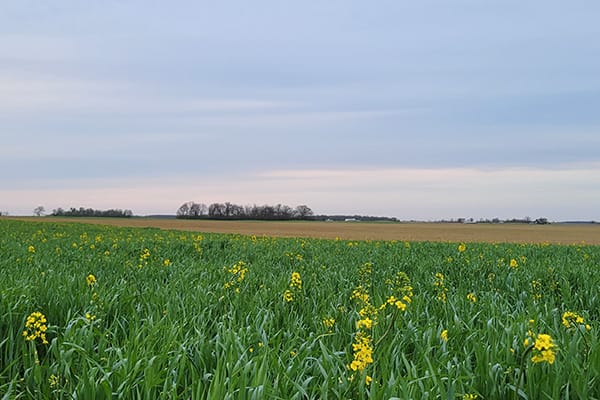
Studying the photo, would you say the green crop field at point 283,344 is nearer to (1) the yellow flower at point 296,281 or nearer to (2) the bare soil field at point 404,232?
(1) the yellow flower at point 296,281

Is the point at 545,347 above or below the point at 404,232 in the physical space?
above

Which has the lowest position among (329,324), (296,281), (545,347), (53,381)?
(53,381)

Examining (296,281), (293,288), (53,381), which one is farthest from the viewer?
(293,288)

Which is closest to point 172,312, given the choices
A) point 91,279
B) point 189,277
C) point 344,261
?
point 91,279

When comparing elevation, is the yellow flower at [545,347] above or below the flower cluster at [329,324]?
above

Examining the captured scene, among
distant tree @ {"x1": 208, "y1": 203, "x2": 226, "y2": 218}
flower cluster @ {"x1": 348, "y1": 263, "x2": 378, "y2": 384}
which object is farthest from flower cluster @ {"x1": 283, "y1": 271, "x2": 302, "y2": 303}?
distant tree @ {"x1": 208, "y1": 203, "x2": 226, "y2": 218}

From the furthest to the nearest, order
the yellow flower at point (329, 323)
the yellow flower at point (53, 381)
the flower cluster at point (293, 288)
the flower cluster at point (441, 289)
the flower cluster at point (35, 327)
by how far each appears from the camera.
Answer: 1. the flower cluster at point (441, 289)
2. the flower cluster at point (293, 288)
3. the yellow flower at point (329, 323)
4. the flower cluster at point (35, 327)
5. the yellow flower at point (53, 381)

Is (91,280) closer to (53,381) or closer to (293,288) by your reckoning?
(293,288)

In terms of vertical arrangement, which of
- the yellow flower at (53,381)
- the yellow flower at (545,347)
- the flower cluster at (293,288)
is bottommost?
the yellow flower at (53,381)

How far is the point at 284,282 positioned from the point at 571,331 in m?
3.15

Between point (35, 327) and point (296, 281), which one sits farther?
point (296, 281)

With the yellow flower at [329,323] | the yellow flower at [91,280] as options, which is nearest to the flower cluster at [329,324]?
the yellow flower at [329,323]

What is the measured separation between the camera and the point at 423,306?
14.6 ft

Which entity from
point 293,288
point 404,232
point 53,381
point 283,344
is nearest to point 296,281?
point 293,288
